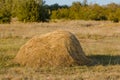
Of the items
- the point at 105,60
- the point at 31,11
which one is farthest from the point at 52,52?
the point at 31,11

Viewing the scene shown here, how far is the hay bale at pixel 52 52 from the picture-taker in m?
12.9

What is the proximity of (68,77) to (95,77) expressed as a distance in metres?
0.65

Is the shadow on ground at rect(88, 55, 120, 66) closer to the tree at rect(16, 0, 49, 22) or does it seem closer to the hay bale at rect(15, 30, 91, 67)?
the hay bale at rect(15, 30, 91, 67)

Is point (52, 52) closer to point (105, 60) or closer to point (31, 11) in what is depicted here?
point (105, 60)

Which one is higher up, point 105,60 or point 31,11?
point 105,60

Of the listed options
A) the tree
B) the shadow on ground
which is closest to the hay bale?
the shadow on ground

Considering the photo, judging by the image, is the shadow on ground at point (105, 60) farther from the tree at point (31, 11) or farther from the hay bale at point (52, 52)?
the tree at point (31, 11)

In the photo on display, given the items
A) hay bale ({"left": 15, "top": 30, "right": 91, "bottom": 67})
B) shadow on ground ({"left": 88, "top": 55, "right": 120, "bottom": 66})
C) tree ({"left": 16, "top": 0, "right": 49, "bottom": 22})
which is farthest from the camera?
tree ({"left": 16, "top": 0, "right": 49, "bottom": 22})

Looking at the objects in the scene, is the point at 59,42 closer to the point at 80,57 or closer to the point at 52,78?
the point at 80,57

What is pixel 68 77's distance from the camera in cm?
1017

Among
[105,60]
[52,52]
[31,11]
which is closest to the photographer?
[52,52]

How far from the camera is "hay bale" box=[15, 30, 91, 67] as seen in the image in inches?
508

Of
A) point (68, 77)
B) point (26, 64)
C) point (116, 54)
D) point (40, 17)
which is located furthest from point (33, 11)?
point (68, 77)

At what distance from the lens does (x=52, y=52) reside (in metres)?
13.1
